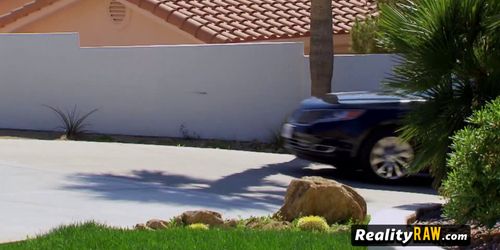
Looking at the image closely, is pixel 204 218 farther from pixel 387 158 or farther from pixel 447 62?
pixel 387 158

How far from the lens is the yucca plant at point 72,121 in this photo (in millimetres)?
19031

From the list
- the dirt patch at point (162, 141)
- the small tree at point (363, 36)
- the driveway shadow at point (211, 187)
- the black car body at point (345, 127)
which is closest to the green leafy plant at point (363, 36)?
the small tree at point (363, 36)

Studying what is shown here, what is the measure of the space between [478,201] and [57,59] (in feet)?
47.6

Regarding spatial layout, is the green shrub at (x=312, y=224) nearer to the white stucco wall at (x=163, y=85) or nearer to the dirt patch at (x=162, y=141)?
the dirt patch at (x=162, y=141)

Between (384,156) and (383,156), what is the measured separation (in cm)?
1

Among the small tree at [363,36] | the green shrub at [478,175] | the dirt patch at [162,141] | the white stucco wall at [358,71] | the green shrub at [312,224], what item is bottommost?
the green shrub at [312,224]

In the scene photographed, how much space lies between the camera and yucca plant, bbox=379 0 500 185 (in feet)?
24.4

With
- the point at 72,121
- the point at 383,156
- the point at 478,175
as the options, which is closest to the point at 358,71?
the point at 383,156

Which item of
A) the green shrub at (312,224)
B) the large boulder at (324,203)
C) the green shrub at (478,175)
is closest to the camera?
the green shrub at (478,175)

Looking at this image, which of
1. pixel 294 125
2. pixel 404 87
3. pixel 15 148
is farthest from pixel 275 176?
pixel 404 87

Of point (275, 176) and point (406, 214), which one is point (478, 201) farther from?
point (275, 176)

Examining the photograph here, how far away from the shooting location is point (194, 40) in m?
22.1

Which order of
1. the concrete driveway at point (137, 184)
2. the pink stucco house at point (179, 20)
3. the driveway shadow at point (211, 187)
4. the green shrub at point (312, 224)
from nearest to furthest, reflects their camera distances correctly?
the green shrub at point (312, 224) < the concrete driveway at point (137, 184) < the driveway shadow at point (211, 187) < the pink stucco house at point (179, 20)

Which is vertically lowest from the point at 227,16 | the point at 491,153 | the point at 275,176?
the point at 275,176
